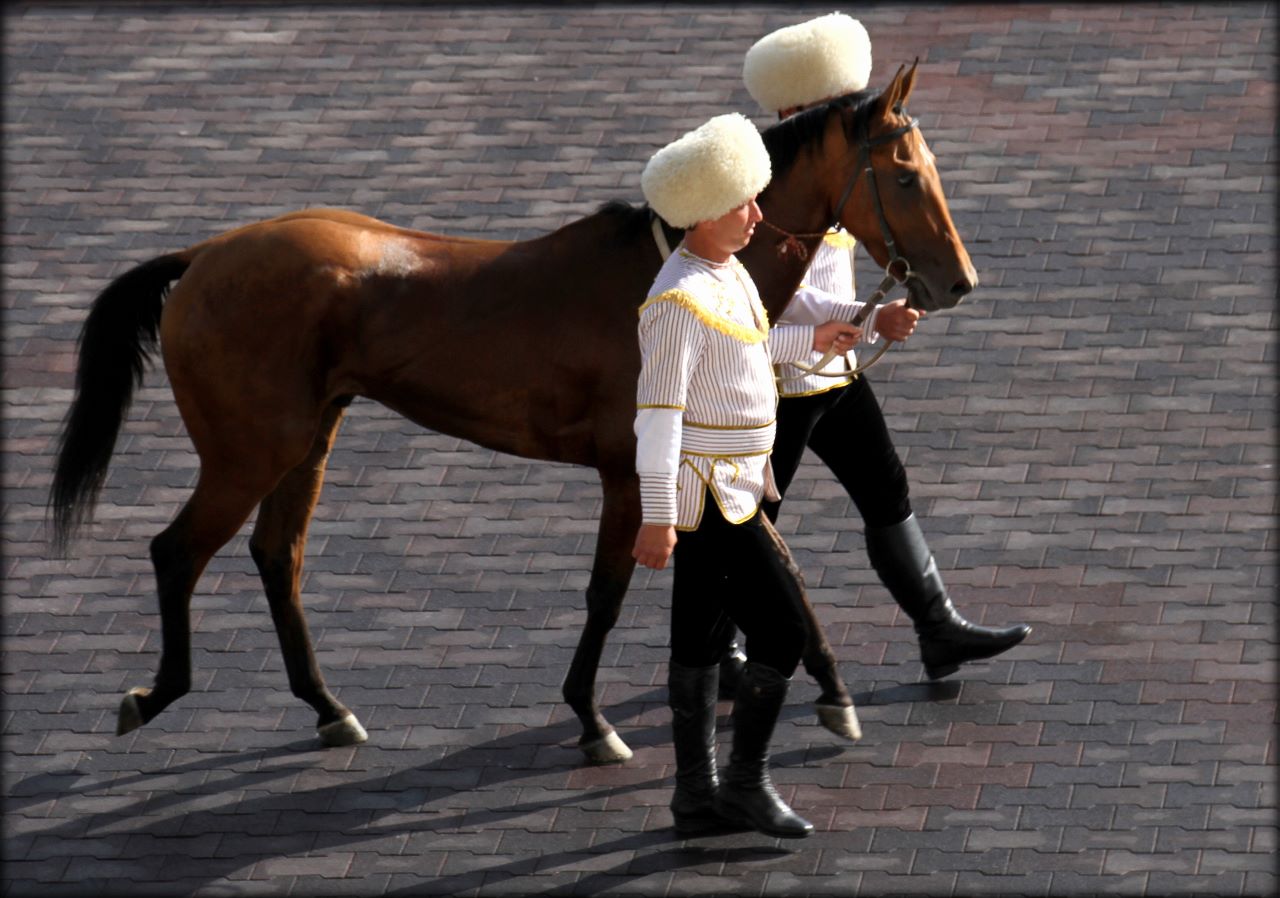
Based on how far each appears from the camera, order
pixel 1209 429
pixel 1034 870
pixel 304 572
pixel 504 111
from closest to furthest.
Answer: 1. pixel 1034 870
2. pixel 304 572
3. pixel 1209 429
4. pixel 504 111

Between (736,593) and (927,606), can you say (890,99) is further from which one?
(927,606)


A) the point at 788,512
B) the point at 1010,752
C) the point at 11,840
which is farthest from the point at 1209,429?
the point at 11,840

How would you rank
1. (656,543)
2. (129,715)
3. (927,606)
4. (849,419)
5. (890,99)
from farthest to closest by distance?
1. (927,606)
2. (849,419)
3. (129,715)
4. (890,99)
5. (656,543)

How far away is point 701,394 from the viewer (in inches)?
259

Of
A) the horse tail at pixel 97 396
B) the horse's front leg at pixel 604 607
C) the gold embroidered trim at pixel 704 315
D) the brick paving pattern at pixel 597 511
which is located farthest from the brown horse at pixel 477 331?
the gold embroidered trim at pixel 704 315

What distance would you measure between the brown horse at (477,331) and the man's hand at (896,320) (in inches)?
4.5

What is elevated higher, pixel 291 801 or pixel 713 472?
pixel 713 472

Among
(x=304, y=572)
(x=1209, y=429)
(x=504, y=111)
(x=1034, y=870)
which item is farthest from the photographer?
(x=504, y=111)

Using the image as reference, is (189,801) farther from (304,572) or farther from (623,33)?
(623,33)

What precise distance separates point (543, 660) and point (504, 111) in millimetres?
4837

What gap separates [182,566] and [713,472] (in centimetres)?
200

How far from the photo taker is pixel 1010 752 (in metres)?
7.43

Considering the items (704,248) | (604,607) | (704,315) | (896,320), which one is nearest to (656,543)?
(704,315)

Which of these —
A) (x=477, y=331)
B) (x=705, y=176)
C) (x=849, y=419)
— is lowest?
(x=849, y=419)
